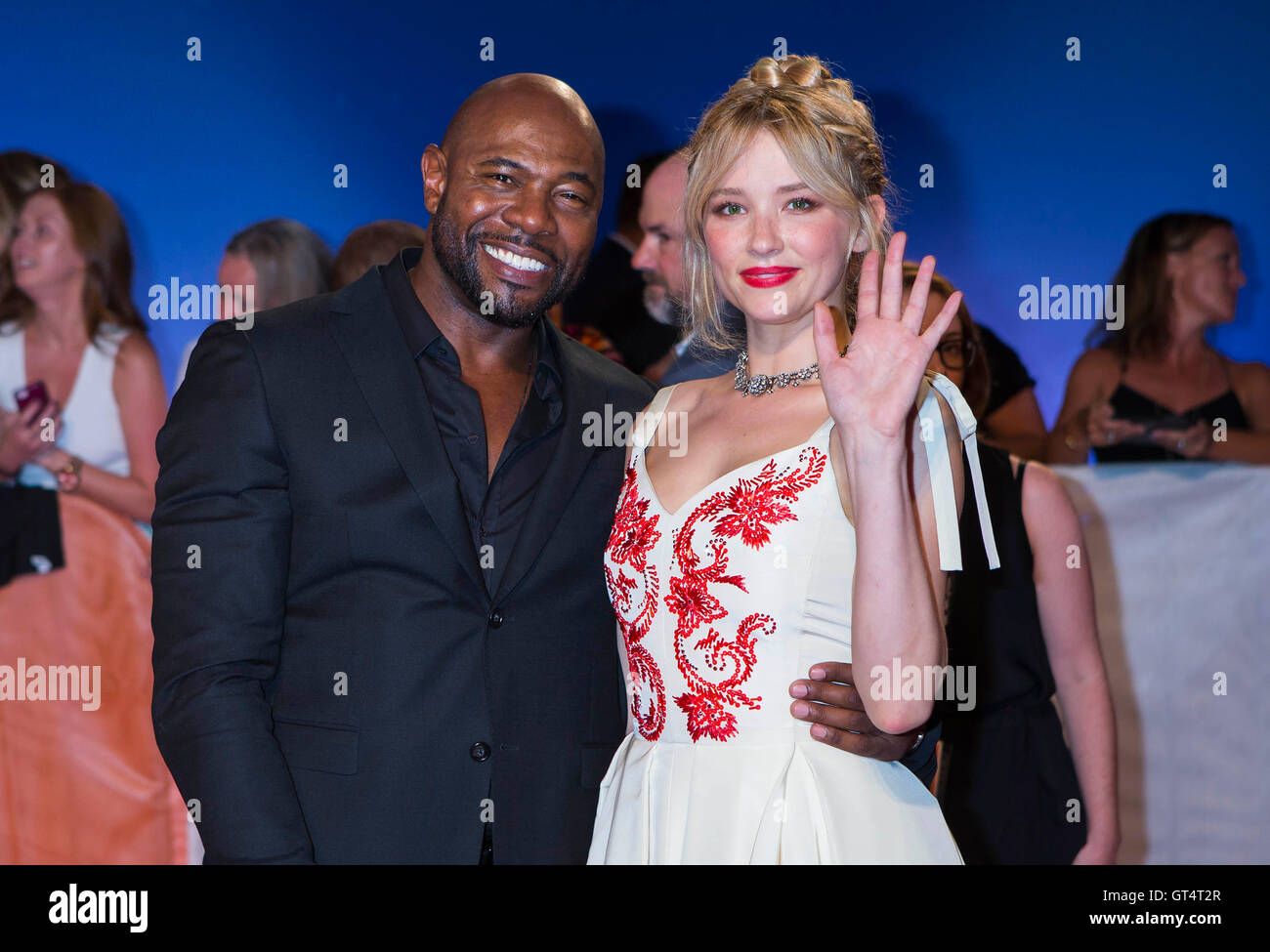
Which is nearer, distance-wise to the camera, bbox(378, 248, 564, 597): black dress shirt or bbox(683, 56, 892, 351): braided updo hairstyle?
bbox(683, 56, 892, 351): braided updo hairstyle

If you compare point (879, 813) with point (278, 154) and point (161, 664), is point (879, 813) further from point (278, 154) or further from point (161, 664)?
point (278, 154)

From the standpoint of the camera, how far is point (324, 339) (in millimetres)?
2262

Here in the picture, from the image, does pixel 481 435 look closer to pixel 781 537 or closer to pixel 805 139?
pixel 781 537

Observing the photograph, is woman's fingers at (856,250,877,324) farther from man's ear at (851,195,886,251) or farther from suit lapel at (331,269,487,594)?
suit lapel at (331,269,487,594)

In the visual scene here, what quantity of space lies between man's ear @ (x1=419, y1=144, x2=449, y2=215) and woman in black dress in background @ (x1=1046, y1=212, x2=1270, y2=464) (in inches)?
104

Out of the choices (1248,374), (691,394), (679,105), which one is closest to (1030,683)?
(691,394)

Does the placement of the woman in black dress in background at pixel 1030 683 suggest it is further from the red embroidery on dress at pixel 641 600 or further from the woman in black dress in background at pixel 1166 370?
the woman in black dress in background at pixel 1166 370

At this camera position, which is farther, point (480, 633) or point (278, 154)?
point (278, 154)

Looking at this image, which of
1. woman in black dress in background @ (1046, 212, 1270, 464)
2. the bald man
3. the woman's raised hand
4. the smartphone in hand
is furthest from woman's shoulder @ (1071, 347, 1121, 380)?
the smartphone in hand

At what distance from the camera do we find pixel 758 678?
2.05m

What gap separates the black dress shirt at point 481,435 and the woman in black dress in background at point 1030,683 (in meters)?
1.14

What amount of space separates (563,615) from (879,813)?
0.64 m

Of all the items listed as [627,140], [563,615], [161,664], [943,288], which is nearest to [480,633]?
[563,615]

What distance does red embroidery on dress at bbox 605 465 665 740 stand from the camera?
2.16 m
